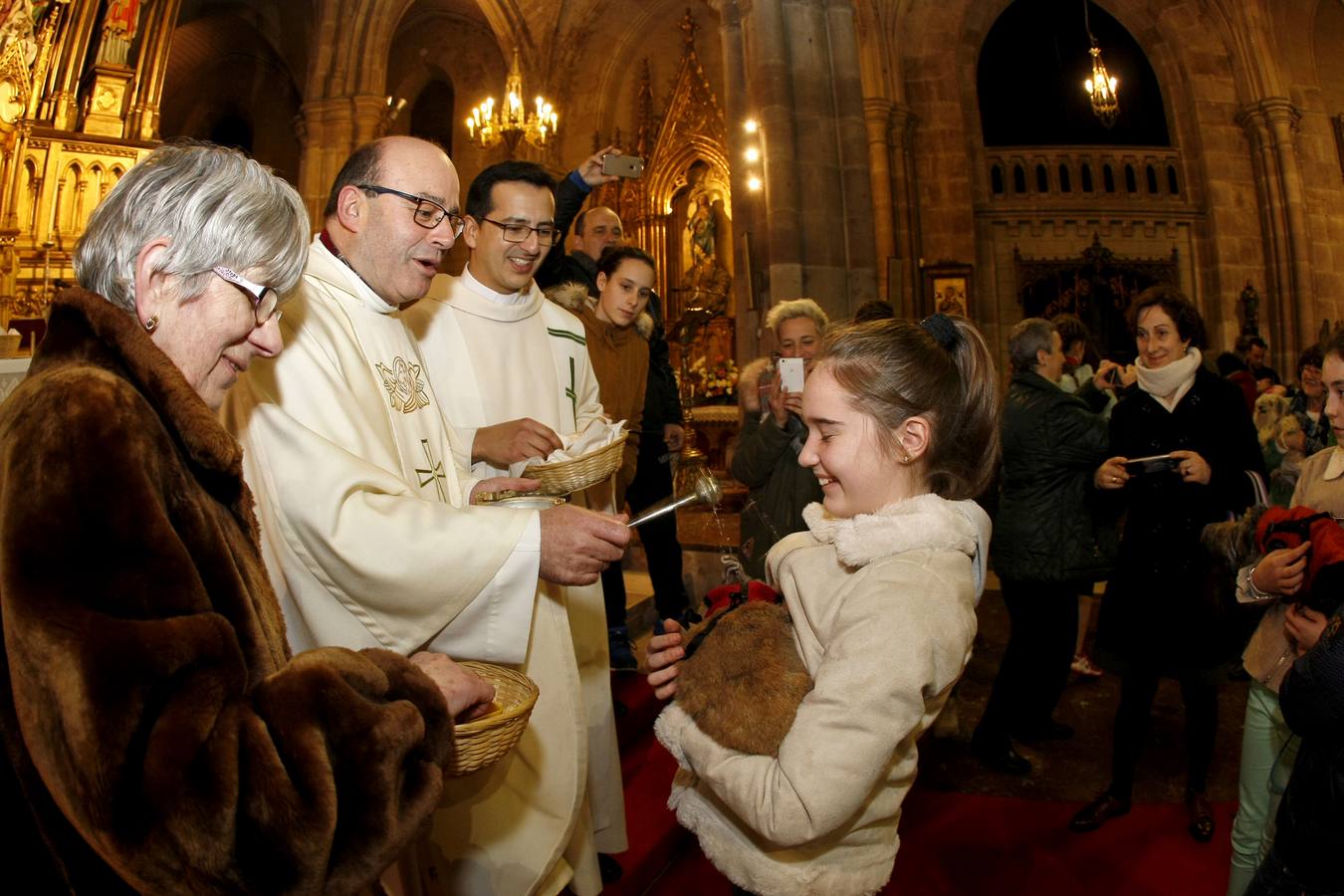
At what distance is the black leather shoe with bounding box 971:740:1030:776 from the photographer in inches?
143

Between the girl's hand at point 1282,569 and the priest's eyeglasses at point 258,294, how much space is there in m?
2.34

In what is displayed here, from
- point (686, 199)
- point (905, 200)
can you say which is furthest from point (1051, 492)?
point (686, 199)

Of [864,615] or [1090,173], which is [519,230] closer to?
[864,615]

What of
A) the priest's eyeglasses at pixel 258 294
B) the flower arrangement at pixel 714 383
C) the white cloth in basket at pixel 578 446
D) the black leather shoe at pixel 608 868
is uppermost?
the flower arrangement at pixel 714 383

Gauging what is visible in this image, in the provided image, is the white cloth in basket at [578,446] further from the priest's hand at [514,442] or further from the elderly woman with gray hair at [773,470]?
the elderly woman with gray hair at [773,470]

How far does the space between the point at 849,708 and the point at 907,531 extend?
12.8 inches

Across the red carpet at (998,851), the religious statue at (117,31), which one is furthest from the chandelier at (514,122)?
the red carpet at (998,851)

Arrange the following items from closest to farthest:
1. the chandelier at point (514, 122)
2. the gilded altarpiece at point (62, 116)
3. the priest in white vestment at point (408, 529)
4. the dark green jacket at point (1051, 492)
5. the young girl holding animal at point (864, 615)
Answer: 1. the young girl holding animal at point (864, 615)
2. the priest in white vestment at point (408, 529)
3. the dark green jacket at point (1051, 492)
4. the gilded altarpiece at point (62, 116)
5. the chandelier at point (514, 122)

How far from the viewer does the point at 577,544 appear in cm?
168

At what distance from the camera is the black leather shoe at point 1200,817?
2.97 m

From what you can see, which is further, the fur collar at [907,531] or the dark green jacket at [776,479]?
the dark green jacket at [776,479]

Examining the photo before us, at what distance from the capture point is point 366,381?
196 cm

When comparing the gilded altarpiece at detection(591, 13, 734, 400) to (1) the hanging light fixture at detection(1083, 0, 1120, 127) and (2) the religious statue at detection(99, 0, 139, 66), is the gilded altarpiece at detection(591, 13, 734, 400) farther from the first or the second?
(2) the religious statue at detection(99, 0, 139, 66)

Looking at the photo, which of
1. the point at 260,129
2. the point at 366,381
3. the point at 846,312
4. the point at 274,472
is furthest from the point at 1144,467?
the point at 260,129
